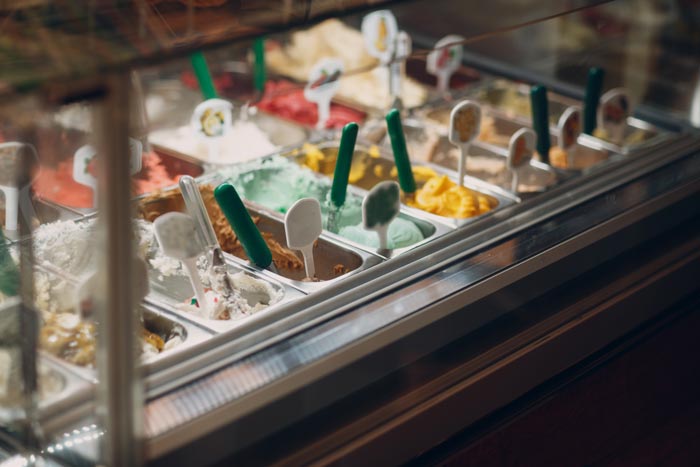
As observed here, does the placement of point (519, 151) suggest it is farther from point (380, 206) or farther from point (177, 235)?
Answer: point (177, 235)

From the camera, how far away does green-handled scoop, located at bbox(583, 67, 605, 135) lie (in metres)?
2.72

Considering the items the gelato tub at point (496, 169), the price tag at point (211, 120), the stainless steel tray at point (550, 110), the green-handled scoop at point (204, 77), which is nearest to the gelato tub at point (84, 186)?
the price tag at point (211, 120)

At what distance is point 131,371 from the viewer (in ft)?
4.23

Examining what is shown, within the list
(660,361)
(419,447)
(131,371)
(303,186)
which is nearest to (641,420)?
(660,361)

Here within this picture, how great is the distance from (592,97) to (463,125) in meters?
0.59

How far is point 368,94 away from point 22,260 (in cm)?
182

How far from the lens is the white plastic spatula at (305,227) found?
190cm

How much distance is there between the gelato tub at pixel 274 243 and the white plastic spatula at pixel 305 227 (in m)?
0.06

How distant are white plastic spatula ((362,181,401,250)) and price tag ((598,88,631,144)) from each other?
1.08 metres

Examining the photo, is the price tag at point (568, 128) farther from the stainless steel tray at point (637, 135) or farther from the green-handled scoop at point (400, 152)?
the green-handled scoop at point (400, 152)

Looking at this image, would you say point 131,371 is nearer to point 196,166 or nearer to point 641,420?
point 196,166

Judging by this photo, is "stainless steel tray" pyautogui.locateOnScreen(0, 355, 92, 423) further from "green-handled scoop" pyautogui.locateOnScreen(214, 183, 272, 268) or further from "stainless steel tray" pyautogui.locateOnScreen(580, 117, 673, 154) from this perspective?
"stainless steel tray" pyautogui.locateOnScreen(580, 117, 673, 154)

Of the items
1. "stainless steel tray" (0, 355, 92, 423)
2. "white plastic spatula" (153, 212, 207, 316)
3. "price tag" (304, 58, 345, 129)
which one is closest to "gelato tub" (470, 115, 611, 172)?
"price tag" (304, 58, 345, 129)

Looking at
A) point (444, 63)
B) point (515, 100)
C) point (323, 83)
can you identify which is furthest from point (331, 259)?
point (515, 100)
